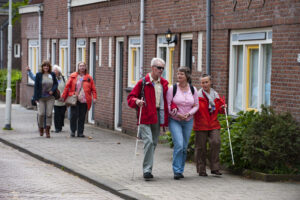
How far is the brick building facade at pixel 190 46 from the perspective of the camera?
12195 mm

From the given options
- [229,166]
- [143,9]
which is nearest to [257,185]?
[229,166]

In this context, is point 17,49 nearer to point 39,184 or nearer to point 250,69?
point 250,69

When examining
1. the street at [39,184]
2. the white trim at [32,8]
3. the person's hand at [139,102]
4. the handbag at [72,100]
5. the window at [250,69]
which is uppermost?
the white trim at [32,8]

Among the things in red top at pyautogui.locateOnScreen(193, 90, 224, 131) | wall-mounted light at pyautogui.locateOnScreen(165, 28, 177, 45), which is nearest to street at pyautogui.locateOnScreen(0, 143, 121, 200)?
red top at pyautogui.locateOnScreen(193, 90, 224, 131)

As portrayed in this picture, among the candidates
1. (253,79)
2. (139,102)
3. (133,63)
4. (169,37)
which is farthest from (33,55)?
(139,102)

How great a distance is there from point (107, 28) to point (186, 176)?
1043 centimetres

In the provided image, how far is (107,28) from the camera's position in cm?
2073

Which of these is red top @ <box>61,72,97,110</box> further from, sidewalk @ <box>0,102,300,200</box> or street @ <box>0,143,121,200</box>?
street @ <box>0,143,121,200</box>

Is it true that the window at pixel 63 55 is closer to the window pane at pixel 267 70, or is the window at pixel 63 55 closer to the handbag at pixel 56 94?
the handbag at pixel 56 94

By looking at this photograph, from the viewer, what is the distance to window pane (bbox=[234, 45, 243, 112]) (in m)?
14.0

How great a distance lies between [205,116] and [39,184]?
2.71 meters

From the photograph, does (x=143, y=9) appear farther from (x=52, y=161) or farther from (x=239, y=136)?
(x=239, y=136)

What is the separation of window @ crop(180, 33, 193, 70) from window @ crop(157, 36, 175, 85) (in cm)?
38

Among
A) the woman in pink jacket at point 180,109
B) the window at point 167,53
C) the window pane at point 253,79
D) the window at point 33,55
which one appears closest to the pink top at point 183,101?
the woman in pink jacket at point 180,109
